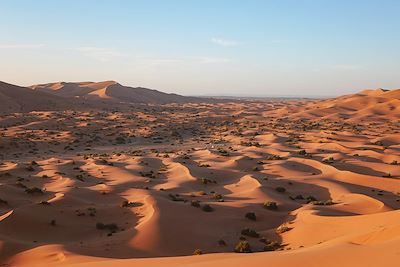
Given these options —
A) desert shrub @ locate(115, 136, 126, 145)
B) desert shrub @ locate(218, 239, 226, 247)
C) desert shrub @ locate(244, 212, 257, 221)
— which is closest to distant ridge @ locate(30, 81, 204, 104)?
desert shrub @ locate(115, 136, 126, 145)

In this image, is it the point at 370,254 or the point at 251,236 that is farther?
the point at 251,236

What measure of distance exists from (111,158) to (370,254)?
24009 millimetres

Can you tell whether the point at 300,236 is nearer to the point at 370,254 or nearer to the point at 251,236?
the point at 251,236

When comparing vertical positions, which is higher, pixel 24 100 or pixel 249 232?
pixel 24 100

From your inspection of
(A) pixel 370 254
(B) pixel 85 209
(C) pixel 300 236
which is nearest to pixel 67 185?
(B) pixel 85 209

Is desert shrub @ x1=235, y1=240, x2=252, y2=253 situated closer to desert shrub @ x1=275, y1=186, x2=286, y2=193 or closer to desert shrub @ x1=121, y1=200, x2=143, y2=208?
desert shrub @ x1=121, y1=200, x2=143, y2=208

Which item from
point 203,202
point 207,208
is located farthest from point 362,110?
point 207,208

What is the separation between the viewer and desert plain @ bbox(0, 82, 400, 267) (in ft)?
32.1

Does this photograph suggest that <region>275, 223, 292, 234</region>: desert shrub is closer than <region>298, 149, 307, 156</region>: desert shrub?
Yes

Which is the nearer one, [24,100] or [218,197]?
[218,197]

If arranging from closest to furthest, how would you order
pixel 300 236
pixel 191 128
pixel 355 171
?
1. pixel 300 236
2. pixel 355 171
3. pixel 191 128

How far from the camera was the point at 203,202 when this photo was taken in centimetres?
1650

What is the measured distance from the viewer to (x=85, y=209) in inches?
590

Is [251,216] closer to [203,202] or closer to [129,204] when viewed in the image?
[203,202]
